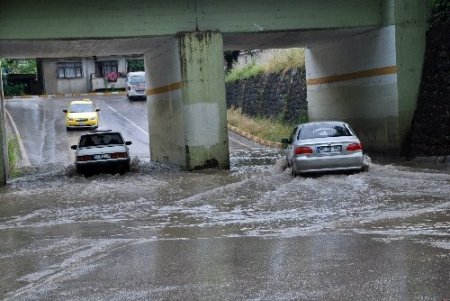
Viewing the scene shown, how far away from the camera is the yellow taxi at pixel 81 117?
3472 centimetres

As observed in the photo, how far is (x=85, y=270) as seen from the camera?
705cm

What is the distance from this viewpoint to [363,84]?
68.1 ft

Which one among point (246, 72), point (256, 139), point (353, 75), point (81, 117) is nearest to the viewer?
point (353, 75)

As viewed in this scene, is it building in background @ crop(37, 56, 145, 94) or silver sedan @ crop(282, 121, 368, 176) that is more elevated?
building in background @ crop(37, 56, 145, 94)

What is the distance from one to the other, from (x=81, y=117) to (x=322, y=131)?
22074mm

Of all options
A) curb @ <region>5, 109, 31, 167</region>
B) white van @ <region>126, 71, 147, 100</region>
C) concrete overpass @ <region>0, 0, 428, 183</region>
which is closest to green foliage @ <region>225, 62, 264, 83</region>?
white van @ <region>126, 71, 147, 100</region>

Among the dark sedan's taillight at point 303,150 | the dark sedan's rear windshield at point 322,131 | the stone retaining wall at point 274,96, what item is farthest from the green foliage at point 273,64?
the dark sedan's taillight at point 303,150

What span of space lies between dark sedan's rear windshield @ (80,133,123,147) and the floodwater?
317 cm

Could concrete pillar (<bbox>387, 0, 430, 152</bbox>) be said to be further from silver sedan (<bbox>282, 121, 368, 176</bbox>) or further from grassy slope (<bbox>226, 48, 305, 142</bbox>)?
grassy slope (<bbox>226, 48, 305, 142</bbox>)

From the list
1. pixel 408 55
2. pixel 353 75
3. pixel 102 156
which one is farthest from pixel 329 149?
pixel 353 75

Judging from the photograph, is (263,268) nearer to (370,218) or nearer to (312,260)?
(312,260)

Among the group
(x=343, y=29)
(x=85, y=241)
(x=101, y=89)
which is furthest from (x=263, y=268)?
(x=101, y=89)

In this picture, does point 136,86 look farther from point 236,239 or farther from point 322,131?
point 236,239

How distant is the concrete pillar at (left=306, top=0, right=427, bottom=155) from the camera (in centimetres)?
1909
